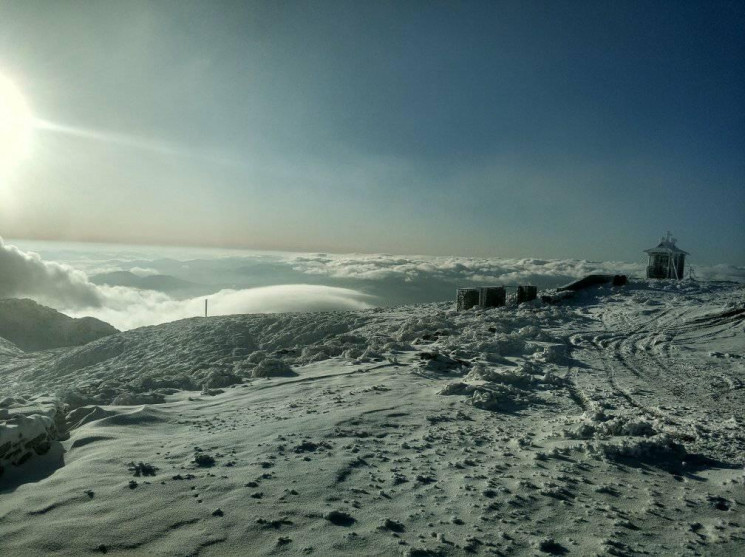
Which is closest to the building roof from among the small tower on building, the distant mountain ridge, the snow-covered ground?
the small tower on building

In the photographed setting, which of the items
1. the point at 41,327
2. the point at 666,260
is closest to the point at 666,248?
the point at 666,260

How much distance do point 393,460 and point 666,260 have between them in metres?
31.4

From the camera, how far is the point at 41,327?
5856cm

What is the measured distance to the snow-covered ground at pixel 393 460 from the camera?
421 centimetres

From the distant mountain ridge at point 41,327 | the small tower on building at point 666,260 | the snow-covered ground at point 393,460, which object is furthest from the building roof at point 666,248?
the distant mountain ridge at point 41,327

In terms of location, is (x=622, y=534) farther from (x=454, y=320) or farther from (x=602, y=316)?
(x=602, y=316)

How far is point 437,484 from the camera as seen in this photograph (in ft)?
16.9

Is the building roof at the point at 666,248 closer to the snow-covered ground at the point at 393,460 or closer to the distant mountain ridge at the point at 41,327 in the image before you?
the snow-covered ground at the point at 393,460

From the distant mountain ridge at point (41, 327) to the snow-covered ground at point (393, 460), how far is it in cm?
5284

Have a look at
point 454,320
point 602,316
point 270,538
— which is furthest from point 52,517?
point 602,316

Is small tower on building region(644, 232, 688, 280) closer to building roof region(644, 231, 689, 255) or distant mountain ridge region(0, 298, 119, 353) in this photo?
building roof region(644, 231, 689, 255)

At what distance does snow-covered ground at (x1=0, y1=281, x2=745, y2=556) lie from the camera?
13.8 feet

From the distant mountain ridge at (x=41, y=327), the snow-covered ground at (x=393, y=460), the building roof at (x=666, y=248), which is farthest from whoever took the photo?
the distant mountain ridge at (x=41, y=327)

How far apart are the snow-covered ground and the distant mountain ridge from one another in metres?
52.8
